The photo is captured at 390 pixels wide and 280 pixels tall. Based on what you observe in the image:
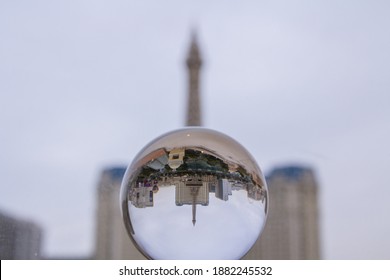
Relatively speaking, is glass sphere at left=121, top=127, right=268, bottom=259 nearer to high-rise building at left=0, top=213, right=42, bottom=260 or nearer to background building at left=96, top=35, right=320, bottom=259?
high-rise building at left=0, top=213, right=42, bottom=260

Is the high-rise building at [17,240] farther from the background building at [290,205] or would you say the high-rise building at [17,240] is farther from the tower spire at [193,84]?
the tower spire at [193,84]

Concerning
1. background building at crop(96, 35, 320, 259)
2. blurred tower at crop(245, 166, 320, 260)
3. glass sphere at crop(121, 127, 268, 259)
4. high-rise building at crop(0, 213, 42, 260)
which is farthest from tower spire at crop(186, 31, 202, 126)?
glass sphere at crop(121, 127, 268, 259)

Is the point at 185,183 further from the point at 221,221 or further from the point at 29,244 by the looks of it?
the point at 29,244

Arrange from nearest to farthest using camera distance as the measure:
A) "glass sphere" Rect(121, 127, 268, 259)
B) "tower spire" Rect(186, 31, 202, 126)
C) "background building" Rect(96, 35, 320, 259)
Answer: "glass sphere" Rect(121, 127, 268, 259) < "background building" Rect(96, 35, 320, 259) < "tower spire" Rect(186, 31, 202, 126)

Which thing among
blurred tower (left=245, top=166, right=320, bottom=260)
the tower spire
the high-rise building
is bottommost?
the high-rise building

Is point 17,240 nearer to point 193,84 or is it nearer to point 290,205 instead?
point 193,84

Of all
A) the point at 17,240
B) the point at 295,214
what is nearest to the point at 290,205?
the point at 295,214
